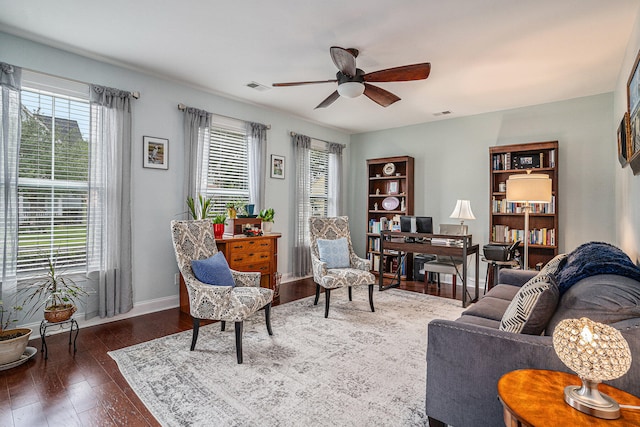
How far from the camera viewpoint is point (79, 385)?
7.42ft

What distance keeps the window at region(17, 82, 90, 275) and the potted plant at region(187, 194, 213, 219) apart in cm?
105

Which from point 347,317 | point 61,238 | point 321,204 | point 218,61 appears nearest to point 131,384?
point 61,238

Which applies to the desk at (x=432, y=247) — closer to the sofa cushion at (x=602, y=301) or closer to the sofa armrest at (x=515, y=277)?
the sofa armrest at (x=515, y=277)

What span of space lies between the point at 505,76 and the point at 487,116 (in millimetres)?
1528

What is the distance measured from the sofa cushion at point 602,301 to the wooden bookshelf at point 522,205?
11.2ft

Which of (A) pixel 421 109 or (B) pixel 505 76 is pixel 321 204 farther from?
(B) pixel 505 76

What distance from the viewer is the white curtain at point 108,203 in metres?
3.38

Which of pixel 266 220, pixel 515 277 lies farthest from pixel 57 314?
pixel 515 277

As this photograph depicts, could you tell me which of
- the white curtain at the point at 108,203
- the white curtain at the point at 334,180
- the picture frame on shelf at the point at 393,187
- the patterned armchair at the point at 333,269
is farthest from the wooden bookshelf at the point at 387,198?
the white curtain at the point at 108,203

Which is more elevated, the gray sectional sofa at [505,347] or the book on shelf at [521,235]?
the book on shelf at [521,235]

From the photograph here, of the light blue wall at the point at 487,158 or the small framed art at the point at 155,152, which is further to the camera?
the light blue wall at the point at 487,158

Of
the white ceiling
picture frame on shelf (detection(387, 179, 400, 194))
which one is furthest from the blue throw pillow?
picture frame on shelf (detection(387, 179, 400, 194))

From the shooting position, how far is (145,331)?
3221 mm

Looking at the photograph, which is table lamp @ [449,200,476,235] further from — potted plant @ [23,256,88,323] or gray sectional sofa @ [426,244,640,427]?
potted plant @ [23,256,88,323]
